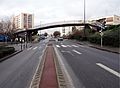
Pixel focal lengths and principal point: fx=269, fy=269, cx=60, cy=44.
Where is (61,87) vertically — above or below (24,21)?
below

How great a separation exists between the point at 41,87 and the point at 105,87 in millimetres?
2322

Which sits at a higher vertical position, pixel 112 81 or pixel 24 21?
pixel 24 21

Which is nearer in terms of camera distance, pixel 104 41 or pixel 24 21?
pixel 104 41

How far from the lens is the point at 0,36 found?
86.3m

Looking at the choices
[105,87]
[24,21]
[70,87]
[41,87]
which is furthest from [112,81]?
[24,21]

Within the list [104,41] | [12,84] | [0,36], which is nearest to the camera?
[12,84]

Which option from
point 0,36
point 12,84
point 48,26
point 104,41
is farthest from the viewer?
point 48,26

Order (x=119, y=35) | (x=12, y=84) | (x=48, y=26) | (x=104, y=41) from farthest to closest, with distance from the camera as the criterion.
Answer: (x=48, y=26), (x=104, y=41), (x=119, y=35), (x=12, y=84)

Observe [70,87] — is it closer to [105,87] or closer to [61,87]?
[61,87]

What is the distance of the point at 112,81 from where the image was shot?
11.0 metres

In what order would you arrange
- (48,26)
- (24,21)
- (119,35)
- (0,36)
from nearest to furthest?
(119,35) < (0,36) < (48,26) < (24,21)

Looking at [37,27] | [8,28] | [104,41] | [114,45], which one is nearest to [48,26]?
[37,27]

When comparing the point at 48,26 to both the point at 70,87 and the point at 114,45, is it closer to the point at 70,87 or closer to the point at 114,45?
the point at 114,45

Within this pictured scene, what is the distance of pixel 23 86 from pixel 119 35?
3025 cm
